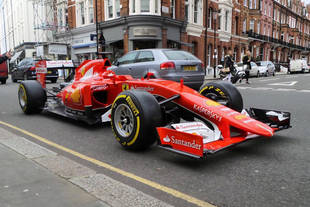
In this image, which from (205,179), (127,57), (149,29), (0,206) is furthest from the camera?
(149,29)

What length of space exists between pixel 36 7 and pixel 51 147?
122ft

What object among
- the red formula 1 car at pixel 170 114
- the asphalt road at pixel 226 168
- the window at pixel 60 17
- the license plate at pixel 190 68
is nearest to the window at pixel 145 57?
the license plate at pixel 190 68

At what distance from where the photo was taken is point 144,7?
23.1 m

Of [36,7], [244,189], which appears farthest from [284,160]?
[36,7]

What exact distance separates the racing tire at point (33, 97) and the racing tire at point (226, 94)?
3.85m

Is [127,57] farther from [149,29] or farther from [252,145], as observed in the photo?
[149,29]

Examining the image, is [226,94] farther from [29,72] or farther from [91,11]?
[91,11]

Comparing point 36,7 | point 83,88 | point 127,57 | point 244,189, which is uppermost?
point 36,7

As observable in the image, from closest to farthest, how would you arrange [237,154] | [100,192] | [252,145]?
1. [100,192]
2. [237,154]
3. [252,145]

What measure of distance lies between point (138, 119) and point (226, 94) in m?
2.00

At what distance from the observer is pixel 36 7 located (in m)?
36.4

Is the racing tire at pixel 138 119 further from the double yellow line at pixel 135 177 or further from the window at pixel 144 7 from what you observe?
the window at pixel 144 7

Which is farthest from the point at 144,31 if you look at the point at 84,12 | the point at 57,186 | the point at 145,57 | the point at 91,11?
the point at 57,186

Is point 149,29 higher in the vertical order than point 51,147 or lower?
higher
